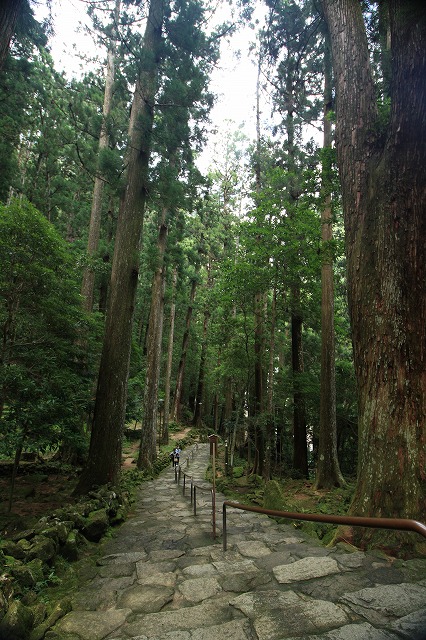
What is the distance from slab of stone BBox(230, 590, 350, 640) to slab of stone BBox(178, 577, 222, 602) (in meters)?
0.29

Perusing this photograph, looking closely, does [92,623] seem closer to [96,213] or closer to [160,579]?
[160,579]

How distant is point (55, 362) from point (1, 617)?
4018 millimetres

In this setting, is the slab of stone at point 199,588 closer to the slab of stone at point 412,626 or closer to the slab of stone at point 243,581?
the slab of stone at point 243,581

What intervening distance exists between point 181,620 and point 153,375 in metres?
9.80

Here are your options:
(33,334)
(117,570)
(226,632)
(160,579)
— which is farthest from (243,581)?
(33,334)

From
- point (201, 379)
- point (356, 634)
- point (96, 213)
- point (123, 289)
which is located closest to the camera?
point (356, 634)

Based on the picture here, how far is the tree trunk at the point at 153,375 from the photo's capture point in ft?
37.6

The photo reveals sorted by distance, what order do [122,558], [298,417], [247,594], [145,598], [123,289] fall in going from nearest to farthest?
[247,594]
[145,598]
[122,558]
[123,289]
[298,417]

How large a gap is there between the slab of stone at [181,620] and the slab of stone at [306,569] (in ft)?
2.10

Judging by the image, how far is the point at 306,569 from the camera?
9.18 feet

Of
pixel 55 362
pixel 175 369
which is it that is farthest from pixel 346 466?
pixel 175 369

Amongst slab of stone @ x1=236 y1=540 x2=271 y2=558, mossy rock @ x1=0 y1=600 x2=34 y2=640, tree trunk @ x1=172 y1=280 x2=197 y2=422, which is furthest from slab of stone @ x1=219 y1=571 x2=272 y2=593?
tree trunk @ x1=172 y1=280 x2=197 y2=422

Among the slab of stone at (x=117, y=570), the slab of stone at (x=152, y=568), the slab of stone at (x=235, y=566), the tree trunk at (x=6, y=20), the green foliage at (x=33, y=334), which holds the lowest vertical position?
the slab of stone at (x=117, y=570)

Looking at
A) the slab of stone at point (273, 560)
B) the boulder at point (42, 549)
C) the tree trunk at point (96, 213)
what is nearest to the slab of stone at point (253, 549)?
the slab of stone at point (273, 560)
